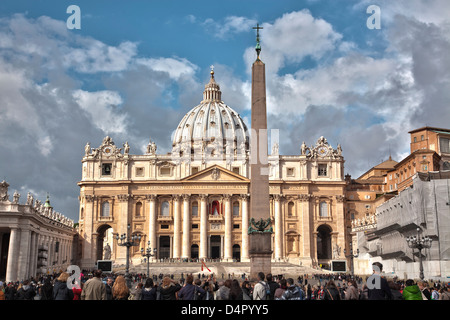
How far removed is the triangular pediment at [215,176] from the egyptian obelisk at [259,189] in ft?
173

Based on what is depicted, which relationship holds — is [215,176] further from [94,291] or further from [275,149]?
[94,291]

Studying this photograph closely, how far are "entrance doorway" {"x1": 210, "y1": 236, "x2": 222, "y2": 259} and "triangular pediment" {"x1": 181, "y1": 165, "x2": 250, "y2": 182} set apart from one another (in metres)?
8.73

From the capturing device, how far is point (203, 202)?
3187 inches

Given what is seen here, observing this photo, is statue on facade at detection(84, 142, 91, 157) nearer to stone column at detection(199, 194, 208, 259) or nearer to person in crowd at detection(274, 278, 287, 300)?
stone column at detection(199, 194, 208, 259)

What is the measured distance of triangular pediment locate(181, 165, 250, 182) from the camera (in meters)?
81.3

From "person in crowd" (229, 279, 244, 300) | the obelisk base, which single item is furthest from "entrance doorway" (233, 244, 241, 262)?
"person in crowd" (229, 279, 244, 300)

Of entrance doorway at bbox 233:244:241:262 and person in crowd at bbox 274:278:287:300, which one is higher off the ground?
entrance doorway at bbox 233:244:241:262

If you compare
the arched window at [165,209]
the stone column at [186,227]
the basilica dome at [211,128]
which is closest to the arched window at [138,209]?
the arched window at [165,209]

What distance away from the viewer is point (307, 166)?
276ft

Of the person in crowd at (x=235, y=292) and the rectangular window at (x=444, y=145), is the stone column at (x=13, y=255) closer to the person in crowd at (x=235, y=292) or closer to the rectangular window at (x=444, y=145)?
the person in crowd at (x=235, y=292)

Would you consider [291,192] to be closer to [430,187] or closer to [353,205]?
[353,205]

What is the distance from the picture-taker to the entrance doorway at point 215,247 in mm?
82688

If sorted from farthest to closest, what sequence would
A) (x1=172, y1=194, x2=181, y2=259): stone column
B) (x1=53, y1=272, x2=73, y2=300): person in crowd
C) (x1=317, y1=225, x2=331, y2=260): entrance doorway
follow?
(x1=317, y1=225, x2=331, y2=260): entrance doorway < (x1=172, y1=194, x2=181, y2=259): stone column < (x1=53, y1=272, x2=73, y2=300): person in crowd

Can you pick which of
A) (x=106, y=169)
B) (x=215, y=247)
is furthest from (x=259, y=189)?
(x=106, y=169)
